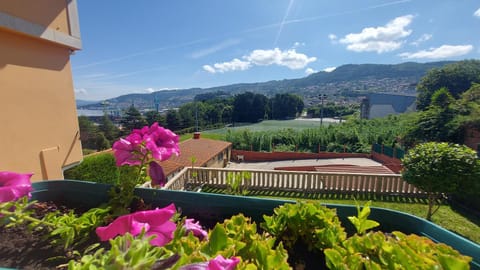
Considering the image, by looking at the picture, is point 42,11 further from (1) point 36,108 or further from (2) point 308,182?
(2) point 308,182

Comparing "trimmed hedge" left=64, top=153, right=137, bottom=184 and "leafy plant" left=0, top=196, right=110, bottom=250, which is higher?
"leafy plant" left=0, top=196, right=110, bottom=250

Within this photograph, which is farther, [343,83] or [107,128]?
[343,83]

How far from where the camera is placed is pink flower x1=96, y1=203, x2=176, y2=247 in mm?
403

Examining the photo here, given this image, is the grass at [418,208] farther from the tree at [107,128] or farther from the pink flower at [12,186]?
the tree at [107,128]

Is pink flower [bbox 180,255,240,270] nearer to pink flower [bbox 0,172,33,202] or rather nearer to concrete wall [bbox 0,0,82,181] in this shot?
pink flower [bbox 0,172,33,202]

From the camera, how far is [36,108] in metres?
2.00

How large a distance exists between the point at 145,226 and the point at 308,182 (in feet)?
16.6

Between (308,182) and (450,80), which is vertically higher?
(450,80)

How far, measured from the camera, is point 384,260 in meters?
0.47

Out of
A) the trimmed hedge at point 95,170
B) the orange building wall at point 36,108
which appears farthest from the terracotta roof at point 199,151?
the orange building wall at point 36,108

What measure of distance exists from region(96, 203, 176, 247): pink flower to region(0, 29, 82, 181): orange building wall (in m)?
2.05

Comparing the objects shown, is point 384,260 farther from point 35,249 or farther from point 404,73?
point 404,73

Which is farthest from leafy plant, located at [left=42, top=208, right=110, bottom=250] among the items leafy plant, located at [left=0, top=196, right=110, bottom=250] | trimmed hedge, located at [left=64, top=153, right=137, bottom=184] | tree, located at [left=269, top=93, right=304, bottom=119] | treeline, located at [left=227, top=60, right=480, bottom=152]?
tree, located at [left=269, top=93, right=304, bottom=119]

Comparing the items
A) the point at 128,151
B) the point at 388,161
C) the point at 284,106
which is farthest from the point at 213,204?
the point at 284,106
